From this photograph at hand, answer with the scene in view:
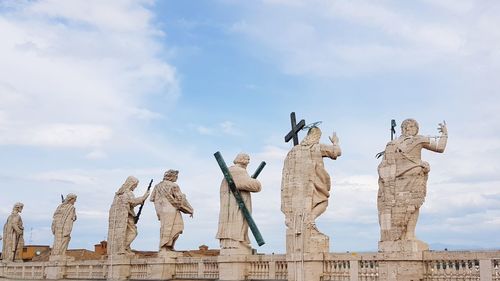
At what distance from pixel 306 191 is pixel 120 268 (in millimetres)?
9086

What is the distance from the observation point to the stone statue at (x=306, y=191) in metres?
16.0

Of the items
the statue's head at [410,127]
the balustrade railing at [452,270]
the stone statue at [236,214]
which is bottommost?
the balustrade railing at [452,270]

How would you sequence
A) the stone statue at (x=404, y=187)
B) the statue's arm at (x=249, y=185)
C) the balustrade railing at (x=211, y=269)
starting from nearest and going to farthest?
the stone statue at (x=404, y=187) → the statue's arm at (x=249, y=185) → the balustrade railing at (x=211, y=269)

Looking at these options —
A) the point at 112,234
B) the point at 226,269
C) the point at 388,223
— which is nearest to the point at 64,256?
the point at 112,234

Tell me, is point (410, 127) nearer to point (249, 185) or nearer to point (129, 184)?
Result: point (249, 185)

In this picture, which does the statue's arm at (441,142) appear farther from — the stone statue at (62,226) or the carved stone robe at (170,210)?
the stone statue at (62,226)

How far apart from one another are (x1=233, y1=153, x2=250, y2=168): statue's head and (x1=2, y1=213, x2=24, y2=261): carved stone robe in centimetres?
1678

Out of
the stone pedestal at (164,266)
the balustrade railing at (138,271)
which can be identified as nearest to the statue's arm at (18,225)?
the balustrade railing at (138,271)

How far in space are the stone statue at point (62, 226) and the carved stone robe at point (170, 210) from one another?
732 centimetres

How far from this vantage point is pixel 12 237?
103ft

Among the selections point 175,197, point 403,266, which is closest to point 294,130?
point 403,266

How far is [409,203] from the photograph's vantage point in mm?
14039

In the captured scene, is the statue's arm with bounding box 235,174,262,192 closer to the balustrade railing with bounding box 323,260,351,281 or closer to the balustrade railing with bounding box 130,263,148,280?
the balustrade railing with bounding box 323,260,351,281

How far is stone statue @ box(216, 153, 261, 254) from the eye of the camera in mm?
18047
